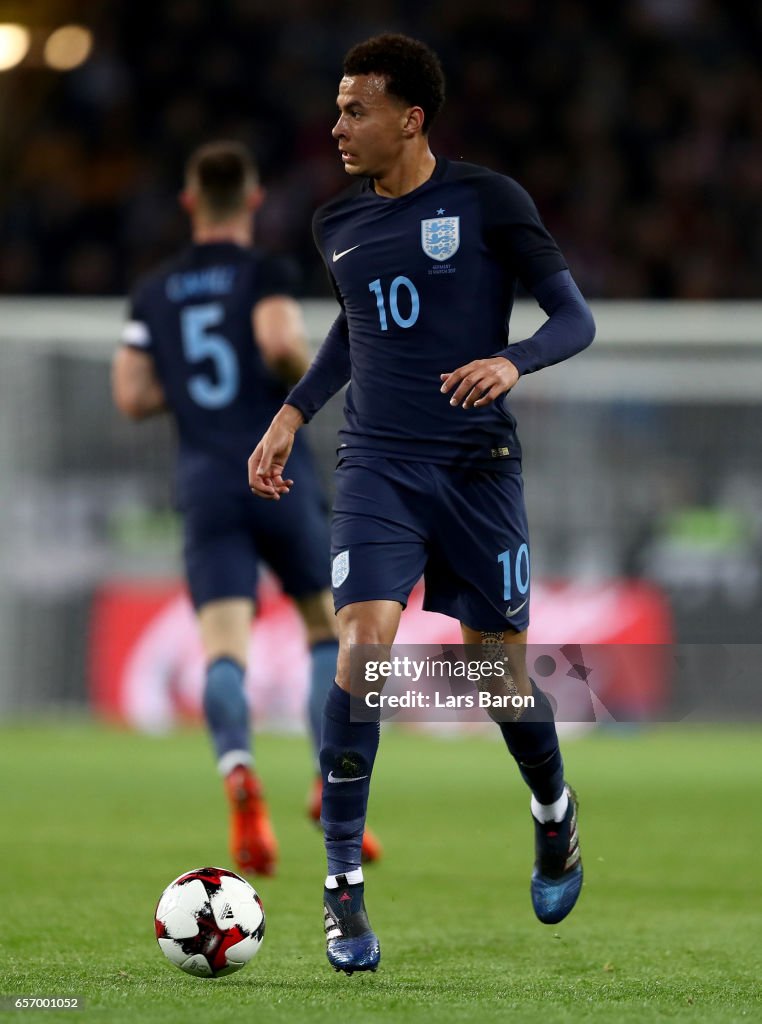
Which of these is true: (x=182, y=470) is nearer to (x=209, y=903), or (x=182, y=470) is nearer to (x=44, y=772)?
(x=209, y=903)

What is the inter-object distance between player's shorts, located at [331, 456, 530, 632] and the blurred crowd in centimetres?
1113

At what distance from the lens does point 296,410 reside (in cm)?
424

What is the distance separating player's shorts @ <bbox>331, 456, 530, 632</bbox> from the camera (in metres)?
3.95

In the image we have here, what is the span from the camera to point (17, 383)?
40.7 ft

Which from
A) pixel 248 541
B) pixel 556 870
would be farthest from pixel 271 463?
pixel 248 541

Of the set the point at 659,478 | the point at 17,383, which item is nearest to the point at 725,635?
the point at 659,478

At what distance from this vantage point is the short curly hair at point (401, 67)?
4.05 meters

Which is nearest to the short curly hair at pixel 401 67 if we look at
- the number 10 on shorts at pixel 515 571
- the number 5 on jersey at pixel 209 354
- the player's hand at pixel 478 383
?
the player's hand at pixel 478 383

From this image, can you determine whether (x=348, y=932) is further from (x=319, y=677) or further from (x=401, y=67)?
(x=319, y=677)

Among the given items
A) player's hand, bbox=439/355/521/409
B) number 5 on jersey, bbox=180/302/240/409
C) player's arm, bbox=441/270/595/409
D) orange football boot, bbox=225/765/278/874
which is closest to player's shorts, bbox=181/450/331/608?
number 5 on jersey, bbox=180/302/240/409

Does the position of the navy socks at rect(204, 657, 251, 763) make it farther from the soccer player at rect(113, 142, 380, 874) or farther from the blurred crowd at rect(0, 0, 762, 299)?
the blurred crowd at rect(0, 0, 762, 299)

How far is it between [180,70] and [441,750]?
8.53m

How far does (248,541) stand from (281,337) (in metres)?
0.70

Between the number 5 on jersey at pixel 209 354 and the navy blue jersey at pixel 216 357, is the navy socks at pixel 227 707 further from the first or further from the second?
the number 5 on jersey at pixel 209 354
